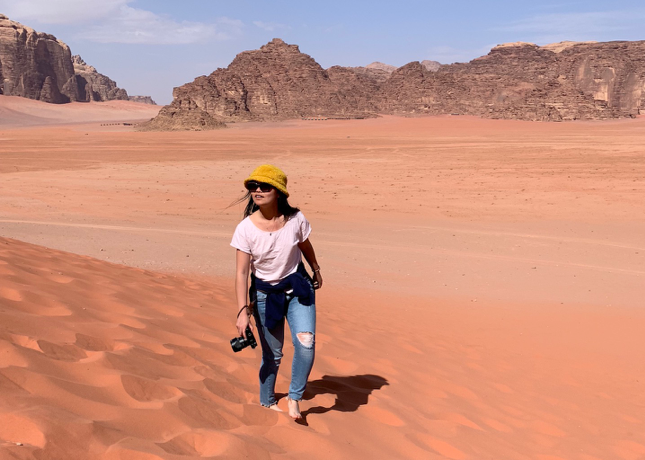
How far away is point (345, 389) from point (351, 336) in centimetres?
167

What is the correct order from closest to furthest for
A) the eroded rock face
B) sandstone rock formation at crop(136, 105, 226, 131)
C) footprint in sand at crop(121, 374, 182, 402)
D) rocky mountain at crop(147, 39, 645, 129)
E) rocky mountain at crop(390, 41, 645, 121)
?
footprint in sand at crop(121, 374, 182, 402) < sandstone rock formation at crop(136, 105, 226, 131) < rocky mountain at crop(390, 41, 645, 121) < rocky mountain at crop(147, 39, 645, 129) < the eroded rock face

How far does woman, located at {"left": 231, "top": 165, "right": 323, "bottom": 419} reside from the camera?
11.1ft

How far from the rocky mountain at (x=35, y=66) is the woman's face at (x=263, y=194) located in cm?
12881

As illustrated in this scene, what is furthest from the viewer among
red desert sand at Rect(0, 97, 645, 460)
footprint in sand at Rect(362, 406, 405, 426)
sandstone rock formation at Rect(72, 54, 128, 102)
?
sandstone rock formation at Rect(72, 54, 128, 102)

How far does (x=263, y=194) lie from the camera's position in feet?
11.0

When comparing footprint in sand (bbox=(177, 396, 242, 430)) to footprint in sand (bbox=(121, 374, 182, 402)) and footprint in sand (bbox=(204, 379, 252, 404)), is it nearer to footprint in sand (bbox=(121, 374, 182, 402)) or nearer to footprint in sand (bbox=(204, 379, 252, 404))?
footprint in sand (bbox=(121, 374, 182, 402))

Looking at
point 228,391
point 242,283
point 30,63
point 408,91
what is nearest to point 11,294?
point 228,391

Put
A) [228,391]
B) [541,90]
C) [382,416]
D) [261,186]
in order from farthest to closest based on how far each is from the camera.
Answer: [541,90] < [382,416] < [228,391] < [261,186]

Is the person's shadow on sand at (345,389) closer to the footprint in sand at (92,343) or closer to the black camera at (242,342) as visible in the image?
the black camera at (242,342)

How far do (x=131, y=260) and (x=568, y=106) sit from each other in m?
85.7

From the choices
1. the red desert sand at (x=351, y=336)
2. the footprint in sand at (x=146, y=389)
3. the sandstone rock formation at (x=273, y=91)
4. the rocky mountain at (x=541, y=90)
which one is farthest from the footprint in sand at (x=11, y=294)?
the rocky mountain at (x=541, y=90)

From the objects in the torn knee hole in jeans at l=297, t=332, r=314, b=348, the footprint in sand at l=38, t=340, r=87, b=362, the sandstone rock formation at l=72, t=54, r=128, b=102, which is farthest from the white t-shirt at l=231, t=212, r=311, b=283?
the sandstone rock formation at l=72, t=54, r=128, b=102

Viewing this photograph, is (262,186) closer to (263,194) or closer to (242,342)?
(263,194)

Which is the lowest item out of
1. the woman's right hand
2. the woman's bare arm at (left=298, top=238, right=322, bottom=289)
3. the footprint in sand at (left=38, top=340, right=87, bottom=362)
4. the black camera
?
the footprint in sand at (left=38, top=340, right=87, bottom=362)
